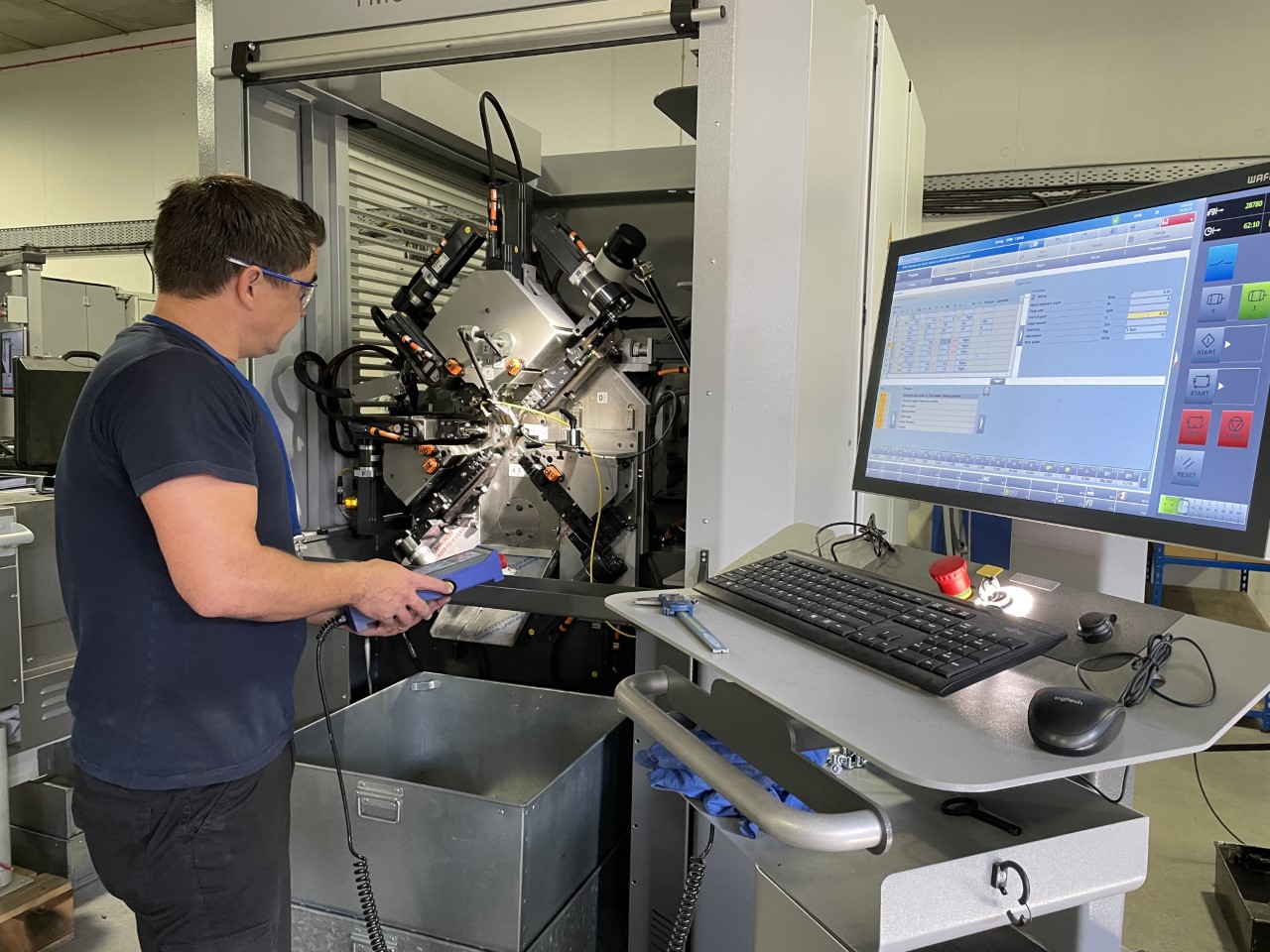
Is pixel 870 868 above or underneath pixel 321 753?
above

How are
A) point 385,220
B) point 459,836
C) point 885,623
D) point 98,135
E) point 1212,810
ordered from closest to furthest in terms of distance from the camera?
point 885,623 → point 459,836 → point 385,220 → point 1212,810 → point 98,135

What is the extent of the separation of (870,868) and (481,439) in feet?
4.79

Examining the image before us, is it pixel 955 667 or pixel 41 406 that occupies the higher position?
pixel 41 406

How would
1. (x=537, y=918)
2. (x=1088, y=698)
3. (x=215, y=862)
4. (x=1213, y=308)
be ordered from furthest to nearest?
1. (x=537, y=918)
2. (x=215, y=862)
3. (x=1213, y=308)
4. (x=1088, y=698)

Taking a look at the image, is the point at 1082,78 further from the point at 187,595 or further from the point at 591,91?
the point at 187,595

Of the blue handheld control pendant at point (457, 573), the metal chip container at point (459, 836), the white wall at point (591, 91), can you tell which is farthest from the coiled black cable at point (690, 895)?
the white wall at point (591, 91)

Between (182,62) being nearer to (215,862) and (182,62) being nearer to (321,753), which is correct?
(321,753)

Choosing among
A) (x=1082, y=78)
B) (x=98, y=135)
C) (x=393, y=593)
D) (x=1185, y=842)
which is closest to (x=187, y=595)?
(x=393, y=593)

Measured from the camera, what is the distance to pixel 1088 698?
26.0 inches

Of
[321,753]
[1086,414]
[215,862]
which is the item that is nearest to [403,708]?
[321,753]

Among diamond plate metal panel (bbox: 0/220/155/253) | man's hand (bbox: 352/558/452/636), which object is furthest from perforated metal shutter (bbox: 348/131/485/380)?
diamond plate metal panel (bbox: 0/220/155/253)

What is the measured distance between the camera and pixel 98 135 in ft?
18.4

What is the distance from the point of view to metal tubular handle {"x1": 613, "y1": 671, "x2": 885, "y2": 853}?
68 cm

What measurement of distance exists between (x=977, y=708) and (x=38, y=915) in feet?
7.51
